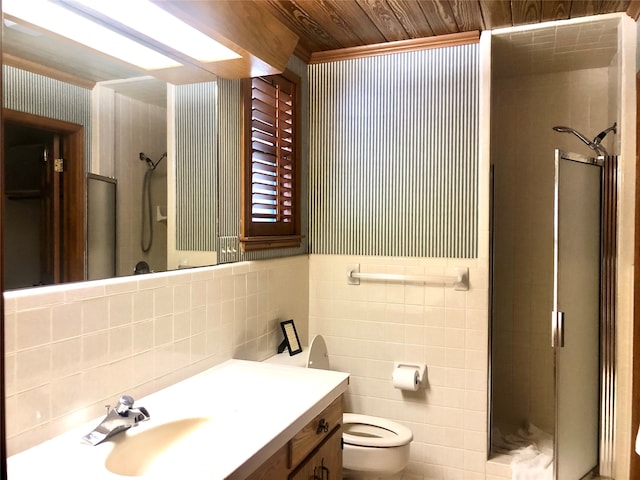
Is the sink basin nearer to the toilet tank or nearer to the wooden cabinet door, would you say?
the wooden cabinet door

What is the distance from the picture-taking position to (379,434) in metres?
2.48

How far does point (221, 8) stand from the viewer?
161 cm

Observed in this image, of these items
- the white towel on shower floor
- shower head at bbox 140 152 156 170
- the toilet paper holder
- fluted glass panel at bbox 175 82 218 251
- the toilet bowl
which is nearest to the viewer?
shower head at bbox 140 152 156 170

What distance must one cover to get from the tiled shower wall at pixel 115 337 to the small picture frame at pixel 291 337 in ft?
0.45

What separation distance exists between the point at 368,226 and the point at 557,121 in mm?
1345

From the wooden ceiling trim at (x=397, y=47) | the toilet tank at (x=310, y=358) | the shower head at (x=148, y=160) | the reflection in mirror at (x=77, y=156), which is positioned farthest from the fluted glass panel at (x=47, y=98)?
the wooden ceiling trim at (x=397, y=47)

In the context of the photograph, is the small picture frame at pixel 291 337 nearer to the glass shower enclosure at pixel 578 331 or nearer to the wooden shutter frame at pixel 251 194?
the wooden shutter frame at pixel 251 194

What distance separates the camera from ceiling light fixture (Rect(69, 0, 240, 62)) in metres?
1.44

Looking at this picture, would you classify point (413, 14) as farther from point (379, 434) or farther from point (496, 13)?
point (379, 434)

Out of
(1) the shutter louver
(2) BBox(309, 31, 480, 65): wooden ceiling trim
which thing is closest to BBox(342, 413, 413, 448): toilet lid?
(1) the shutter louver

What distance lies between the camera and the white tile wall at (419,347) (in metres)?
2.57

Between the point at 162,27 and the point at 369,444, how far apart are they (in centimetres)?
187

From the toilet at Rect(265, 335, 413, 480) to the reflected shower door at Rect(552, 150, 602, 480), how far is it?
0.74m

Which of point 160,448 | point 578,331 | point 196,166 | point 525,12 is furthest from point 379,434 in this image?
point 525,12
